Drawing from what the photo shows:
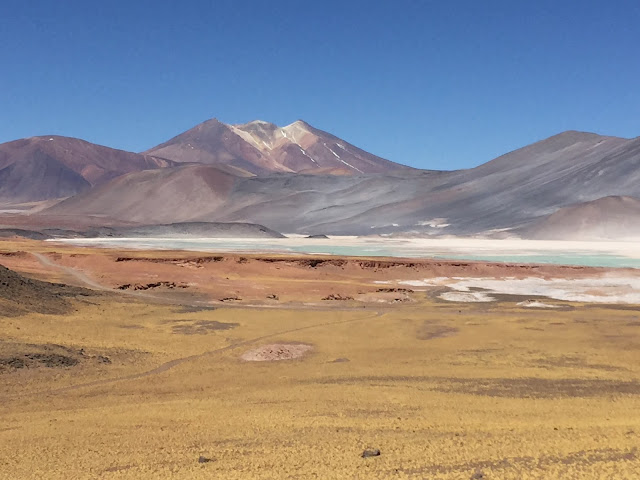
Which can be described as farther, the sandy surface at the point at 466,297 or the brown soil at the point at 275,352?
the sandy surface at the point at 466,297

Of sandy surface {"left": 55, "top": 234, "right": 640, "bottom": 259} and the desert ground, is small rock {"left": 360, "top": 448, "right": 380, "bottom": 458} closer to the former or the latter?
the desert ground

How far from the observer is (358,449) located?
944 centimetres

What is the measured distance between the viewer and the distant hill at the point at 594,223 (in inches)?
4323

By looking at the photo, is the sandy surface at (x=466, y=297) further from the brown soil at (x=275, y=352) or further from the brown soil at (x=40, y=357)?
the brown soil at (x=40, y=357)

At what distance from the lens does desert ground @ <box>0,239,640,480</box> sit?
897 cm

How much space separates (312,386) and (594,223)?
108313 millimetres

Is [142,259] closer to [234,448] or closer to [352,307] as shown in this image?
[352,307]

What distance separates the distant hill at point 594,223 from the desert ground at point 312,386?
84426mm

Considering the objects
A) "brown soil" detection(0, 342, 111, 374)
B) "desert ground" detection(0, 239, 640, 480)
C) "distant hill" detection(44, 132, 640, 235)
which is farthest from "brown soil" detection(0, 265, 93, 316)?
"distant hill" detection(44, 132, 640, 235)

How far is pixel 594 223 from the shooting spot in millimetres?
112938

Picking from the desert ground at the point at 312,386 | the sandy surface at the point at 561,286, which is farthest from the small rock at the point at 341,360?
the sandy surface at the point at 561,286

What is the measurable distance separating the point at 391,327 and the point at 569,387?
9.55 meters

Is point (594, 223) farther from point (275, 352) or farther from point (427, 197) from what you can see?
point (275, 352)

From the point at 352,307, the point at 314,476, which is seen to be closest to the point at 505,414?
the point at 314,476
